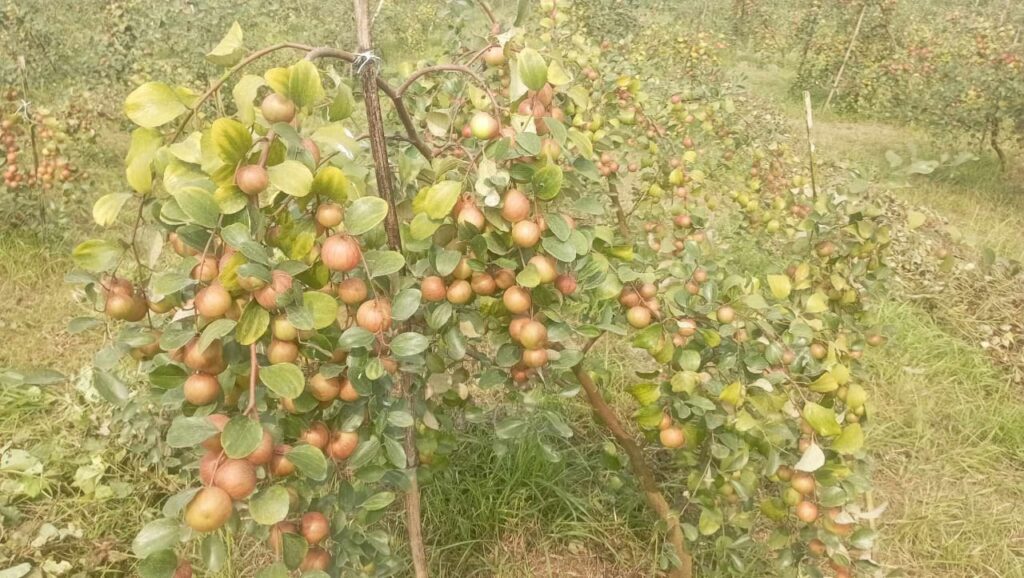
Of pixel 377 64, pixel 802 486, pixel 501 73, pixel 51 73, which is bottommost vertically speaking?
pixel 51 73

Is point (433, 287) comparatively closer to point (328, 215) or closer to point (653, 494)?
point (328, 215)

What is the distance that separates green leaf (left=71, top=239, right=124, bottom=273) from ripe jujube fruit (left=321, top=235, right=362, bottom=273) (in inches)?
12.3

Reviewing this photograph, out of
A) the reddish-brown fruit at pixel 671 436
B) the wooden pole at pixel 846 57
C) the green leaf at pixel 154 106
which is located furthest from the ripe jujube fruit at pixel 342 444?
the wooden pole at pixel 846 57

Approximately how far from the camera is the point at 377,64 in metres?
1.16

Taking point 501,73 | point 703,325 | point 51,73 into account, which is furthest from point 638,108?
point 51,73

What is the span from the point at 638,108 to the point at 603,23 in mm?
6824

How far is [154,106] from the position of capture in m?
0.96

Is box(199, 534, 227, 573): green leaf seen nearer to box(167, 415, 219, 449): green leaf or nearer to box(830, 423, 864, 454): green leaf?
box(167, 415, 219, 449): green leaf

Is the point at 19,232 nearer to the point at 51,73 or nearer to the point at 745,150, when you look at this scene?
the point at 51,73

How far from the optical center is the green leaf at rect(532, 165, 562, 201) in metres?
1.06

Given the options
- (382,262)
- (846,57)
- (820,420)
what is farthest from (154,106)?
(846,57)

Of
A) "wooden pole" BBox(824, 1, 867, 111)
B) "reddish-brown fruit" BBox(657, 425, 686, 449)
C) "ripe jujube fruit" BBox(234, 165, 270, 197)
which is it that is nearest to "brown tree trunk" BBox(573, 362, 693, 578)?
"reddish-brown fruit" BBox(657, 425, 686, 449)

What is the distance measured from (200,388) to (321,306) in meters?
0.20

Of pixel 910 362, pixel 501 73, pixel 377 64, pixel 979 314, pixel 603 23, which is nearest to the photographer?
pixel 377 64
